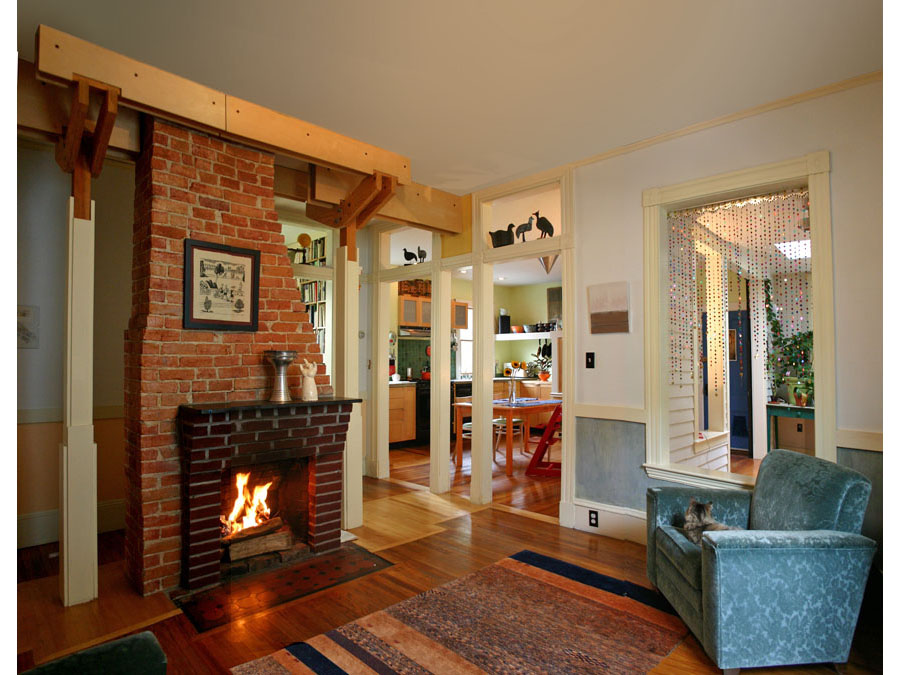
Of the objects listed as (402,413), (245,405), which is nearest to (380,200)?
(245,405)

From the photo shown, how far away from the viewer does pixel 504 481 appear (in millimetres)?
5359

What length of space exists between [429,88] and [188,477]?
2.62 metres

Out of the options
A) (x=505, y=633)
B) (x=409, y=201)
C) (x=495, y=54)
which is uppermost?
(x=495, y=54)

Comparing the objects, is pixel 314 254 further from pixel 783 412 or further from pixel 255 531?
pixel 783 412

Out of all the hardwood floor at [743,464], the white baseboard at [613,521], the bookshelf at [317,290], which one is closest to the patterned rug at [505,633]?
the white baseboard at [613,521]

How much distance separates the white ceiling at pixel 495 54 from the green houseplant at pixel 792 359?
3734 millimetres

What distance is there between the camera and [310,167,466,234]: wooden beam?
385cm

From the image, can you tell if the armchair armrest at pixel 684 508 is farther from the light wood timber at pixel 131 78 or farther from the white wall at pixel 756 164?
the light wood timber at pixel 131 78

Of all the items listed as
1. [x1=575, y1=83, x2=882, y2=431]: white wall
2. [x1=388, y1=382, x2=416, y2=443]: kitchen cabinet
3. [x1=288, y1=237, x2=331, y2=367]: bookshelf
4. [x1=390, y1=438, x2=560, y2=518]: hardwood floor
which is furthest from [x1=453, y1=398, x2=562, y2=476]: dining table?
[x1=575, y1=83, x2=882, y2=431]: white wall

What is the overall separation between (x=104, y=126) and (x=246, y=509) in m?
2.33

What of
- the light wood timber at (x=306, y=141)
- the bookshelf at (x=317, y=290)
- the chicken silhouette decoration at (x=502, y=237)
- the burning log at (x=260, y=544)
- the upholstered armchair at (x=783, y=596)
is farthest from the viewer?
the bookshelf at (x=317, y=290)

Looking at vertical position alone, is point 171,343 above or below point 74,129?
below

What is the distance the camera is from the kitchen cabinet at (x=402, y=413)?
717cm
